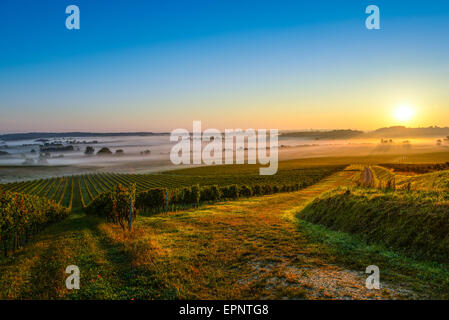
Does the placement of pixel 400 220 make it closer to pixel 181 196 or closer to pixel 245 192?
pixel 181 196

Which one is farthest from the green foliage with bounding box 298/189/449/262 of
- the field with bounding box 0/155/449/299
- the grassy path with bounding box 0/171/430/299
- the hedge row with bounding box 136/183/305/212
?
the hedge row with bounding box 136/183/305/212

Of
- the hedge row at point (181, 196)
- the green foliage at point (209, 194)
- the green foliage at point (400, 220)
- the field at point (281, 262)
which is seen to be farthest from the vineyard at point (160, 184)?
the field at point (281, 262)

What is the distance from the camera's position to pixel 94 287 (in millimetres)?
9406

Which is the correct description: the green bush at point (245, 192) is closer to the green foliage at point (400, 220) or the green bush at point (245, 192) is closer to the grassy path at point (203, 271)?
the green foliage at point (400, 220)

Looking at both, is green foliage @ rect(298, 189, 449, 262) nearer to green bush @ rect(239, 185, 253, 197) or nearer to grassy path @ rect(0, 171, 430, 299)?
grassy path @ rect(0, 171, 430, 299)

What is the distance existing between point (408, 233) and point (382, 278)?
12.8 feet

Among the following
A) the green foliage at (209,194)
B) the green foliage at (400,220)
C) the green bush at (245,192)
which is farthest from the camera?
the green bush at (245,192)

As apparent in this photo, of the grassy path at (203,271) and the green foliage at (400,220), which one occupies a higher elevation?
the green foliage at (400,220)

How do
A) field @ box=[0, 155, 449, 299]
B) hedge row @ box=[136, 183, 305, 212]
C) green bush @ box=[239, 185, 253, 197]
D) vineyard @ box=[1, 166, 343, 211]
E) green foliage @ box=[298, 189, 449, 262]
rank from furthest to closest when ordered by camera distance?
vineyard @ box=[1, 166, 343, 211]
green bush @ box=[239, 185, 253, 197]
hedge row @ box=[136, 183, 305, 212]
green foliage @ box=[298, 189, 449, 262]
field @ box=[0, 155, 449, 299]

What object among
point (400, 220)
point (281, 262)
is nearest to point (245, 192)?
point (400, 220)

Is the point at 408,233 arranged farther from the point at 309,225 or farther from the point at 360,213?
the point at 309,225

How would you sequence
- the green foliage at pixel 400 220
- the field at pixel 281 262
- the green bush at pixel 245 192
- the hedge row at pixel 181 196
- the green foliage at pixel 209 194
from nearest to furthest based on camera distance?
the field at pixel 281 262 < the green foliage at pixel 400 220 < the hedge row at pixel 181 196 < the green foliage at pixel 209 194 < the green bush at pixel 245 192
